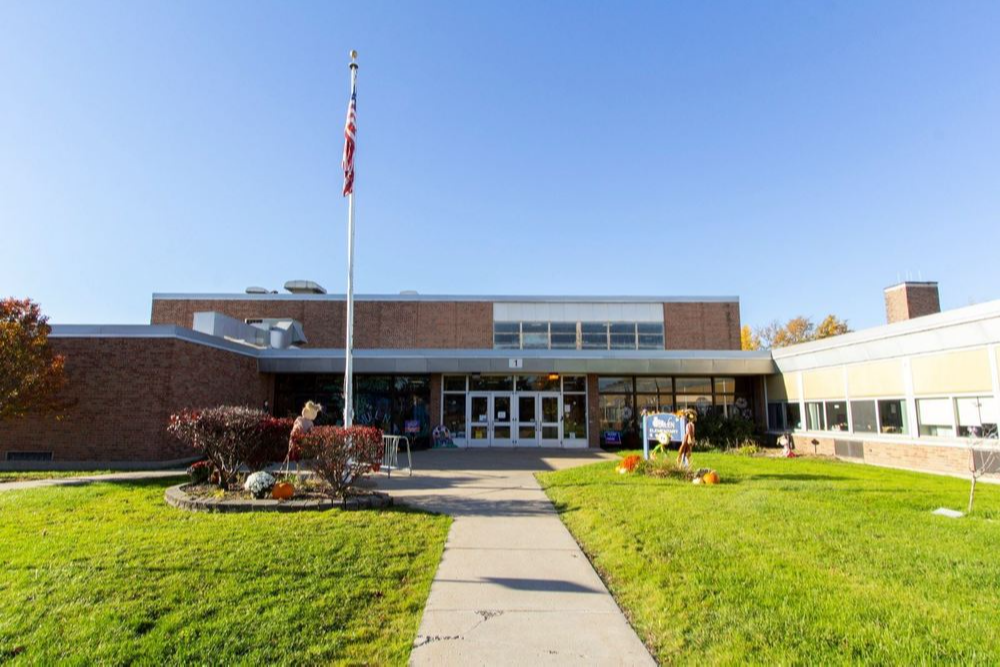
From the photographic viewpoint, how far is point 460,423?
21.5 meters

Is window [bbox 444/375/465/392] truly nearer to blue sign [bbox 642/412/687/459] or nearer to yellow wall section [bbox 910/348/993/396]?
blue sign [bbox 642/412/687/459]

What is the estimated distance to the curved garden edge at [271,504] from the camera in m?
8.20

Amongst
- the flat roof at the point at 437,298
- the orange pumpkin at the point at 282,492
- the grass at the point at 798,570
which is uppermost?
the flat roof at the point at 437,298

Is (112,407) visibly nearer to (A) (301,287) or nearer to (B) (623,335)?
(A) (301,287)

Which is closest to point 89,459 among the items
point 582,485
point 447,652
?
point 582,485

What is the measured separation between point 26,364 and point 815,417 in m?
22.5

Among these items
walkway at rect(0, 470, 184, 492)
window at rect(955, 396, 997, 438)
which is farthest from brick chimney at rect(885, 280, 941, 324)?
walkway at rect(0, 470, 184, 492)

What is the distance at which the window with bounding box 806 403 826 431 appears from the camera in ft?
59.6

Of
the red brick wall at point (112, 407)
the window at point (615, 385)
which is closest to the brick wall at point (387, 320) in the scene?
the window at point (615, 385)

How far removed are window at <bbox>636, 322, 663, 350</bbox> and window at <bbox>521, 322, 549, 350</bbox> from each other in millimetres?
4981

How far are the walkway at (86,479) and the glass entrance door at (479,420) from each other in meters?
10.6

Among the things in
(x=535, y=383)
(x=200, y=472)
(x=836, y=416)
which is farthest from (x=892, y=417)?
(x=200, y=472)

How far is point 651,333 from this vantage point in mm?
29156

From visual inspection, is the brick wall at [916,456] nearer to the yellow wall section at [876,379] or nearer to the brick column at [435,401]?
the yellow wall section at [876,379]
